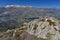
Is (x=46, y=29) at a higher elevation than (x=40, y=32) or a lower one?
higher

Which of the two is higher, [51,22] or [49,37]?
[51,22]

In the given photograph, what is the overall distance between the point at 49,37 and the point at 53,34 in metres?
0.45

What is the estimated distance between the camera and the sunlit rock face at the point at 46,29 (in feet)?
40.9

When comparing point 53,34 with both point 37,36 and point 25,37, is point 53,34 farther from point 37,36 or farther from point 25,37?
point 25,37

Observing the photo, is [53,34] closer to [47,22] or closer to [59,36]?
[59,36]

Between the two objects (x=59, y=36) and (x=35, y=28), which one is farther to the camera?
(x=35, y=28)

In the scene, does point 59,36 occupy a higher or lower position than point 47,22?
lower

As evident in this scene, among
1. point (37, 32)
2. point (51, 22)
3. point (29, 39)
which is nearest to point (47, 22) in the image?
point (51, 22)

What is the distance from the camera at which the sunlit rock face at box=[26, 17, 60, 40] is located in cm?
1245

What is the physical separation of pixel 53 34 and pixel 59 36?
1.67 feet

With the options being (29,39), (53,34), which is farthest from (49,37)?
(29,39)

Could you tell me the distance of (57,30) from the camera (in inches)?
515

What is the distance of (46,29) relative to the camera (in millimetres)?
13008

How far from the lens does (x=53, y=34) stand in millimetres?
12516
